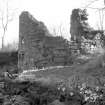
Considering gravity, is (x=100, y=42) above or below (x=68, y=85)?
above

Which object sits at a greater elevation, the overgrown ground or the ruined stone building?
the ruined stone building

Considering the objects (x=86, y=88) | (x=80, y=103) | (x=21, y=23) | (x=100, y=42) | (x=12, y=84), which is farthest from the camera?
(x=21, y=23)

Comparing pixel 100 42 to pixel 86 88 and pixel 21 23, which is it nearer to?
pixel 21 23

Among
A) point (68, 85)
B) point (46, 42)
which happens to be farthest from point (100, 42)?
point (68, 85)

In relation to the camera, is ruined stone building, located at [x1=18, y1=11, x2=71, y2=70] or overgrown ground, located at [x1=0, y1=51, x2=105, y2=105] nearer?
overgrown ground, located at [x1=0, y1=51, x2=105, y2=105]

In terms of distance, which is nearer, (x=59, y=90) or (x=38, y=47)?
(x=59, y=90)

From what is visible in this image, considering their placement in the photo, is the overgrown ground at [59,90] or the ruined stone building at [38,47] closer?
the overgrown ground at [59,90]

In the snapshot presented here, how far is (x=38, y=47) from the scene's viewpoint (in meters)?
16.4

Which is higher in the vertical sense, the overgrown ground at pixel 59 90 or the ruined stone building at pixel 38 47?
the ruined stone building at pixel 38 47

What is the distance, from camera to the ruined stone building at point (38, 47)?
50.8 feet

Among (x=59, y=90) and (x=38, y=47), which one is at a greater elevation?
(x=38, y=47)

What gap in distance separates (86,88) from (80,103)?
2.31ft

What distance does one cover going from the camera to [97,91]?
6.77 metres

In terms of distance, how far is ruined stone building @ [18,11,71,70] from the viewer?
1547cm
